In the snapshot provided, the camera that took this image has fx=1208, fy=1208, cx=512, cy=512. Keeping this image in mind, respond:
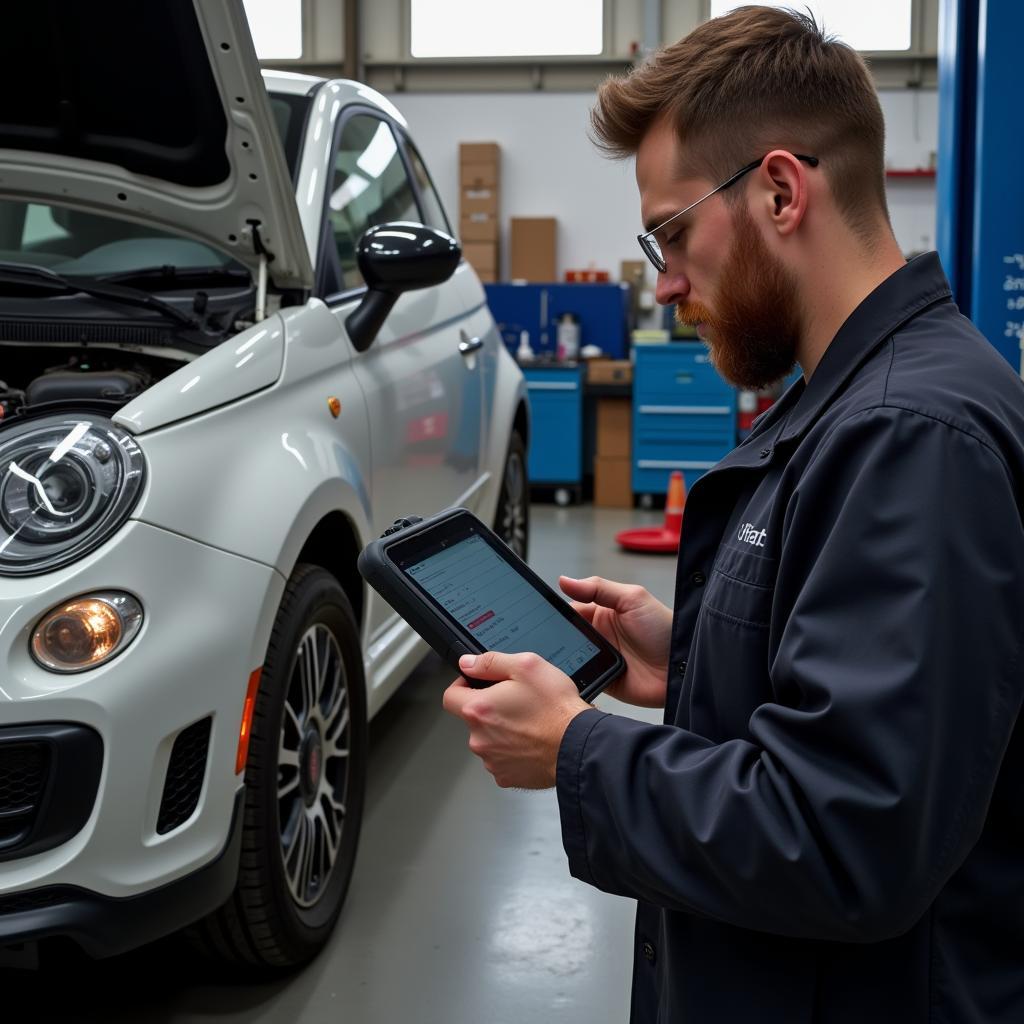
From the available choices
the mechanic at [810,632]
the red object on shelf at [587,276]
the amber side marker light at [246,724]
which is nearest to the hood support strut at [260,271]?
the amber side marker light at [246,724]

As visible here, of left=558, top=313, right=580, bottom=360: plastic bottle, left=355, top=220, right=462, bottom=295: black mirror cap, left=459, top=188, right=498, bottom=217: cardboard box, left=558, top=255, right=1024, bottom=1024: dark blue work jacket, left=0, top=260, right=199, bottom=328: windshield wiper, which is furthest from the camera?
left=459, top=188, right=498, bottom=217: cardboard box

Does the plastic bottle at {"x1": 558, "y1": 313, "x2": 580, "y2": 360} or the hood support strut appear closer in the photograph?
the hood support strut

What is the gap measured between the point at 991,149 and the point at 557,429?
4.89 m

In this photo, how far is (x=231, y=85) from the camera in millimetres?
2082

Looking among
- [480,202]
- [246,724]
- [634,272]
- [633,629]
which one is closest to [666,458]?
[634,272]

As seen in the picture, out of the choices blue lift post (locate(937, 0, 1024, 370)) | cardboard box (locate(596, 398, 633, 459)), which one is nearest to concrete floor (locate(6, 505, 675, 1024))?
blue lift post (locate(937, 0, 1024, 370))

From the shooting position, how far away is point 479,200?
9.61m

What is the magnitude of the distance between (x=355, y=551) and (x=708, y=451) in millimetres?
5872

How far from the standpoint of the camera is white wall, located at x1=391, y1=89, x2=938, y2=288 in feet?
31.8

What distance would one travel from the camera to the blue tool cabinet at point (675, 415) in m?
8.09

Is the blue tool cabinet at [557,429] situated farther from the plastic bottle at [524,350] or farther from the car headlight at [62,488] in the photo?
the car headlight at [62,488]

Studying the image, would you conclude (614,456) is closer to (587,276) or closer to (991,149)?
(587,276)

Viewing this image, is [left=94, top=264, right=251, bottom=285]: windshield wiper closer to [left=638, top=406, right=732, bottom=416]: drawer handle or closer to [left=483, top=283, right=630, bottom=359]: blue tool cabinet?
[left=638, top=406, right=732, bottom=416]: drawer handle

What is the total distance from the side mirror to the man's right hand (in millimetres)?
1258
